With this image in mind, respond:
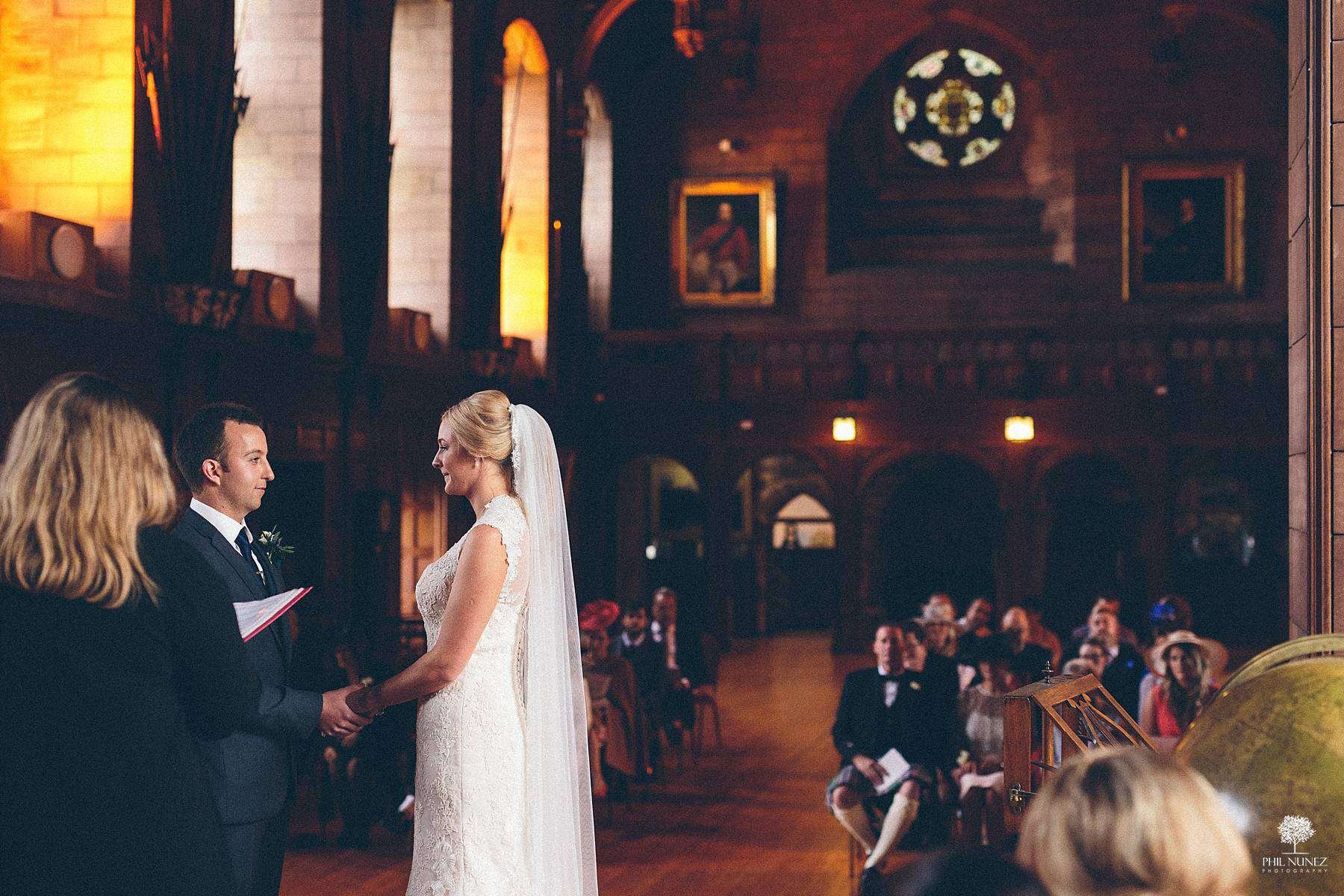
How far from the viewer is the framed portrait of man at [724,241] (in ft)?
63.1

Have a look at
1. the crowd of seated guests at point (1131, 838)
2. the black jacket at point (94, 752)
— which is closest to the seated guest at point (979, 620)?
the black jacket at point (94, 752)

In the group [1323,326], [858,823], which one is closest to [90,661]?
[1323,326]

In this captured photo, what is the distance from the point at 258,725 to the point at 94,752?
733mm

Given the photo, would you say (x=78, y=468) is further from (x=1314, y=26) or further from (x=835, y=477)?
(x=835, y=477)

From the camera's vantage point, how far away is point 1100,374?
17.5 metres

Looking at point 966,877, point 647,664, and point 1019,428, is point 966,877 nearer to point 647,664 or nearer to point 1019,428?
point 647,664

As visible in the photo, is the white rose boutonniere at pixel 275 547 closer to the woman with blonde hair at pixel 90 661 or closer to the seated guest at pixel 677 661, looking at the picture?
the woman with blonde hair at pixel 90 661

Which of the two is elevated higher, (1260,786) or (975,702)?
(1260,786)

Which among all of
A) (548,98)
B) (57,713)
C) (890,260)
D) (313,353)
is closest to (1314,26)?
(57,713)

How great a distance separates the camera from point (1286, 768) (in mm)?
2828

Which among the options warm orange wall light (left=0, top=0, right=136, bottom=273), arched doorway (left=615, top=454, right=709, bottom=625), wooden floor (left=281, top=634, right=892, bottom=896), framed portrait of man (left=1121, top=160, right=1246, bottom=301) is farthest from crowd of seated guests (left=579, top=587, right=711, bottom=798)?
framed portrait of man (left=1121, top=160, right=1246, bottom=301)

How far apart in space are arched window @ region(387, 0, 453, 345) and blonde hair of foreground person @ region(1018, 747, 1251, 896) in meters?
12.4

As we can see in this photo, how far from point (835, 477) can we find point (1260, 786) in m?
15.5

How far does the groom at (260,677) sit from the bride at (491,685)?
382 mm
